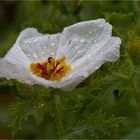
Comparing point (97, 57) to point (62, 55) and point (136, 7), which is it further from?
point (136, 7)

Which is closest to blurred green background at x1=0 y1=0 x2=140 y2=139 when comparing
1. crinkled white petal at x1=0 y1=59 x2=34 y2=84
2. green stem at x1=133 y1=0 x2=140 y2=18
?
green stem at x1=133 y1=0 x2=140 y2=18

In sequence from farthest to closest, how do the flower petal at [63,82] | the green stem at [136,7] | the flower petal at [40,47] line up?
the green stem at [136,7]
the flower petal at [40,47]
the flower petal at [63,82]

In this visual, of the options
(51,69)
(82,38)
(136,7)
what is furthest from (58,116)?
(136,7)

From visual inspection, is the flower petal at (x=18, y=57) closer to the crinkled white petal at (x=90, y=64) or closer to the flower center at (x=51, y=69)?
the flower center at (x=51, y=69)

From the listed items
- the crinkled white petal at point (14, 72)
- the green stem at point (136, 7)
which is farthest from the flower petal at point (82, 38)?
the green stem at point (136, 7)

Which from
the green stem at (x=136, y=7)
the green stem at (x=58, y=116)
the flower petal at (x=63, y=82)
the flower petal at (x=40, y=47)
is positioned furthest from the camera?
the green stem at (x=136, y=7)

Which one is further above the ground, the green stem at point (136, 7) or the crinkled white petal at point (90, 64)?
the green stem at point (136, 7)

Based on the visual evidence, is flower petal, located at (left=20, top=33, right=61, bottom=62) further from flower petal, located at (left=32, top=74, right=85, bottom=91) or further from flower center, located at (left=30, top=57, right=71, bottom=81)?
flower petal, located at (left=32, top=74, right=85, bottom=91)

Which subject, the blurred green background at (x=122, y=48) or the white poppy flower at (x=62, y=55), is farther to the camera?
the blurred green background at (x=122, y=48)

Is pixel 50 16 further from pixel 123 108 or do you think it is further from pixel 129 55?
pixel 129 55
